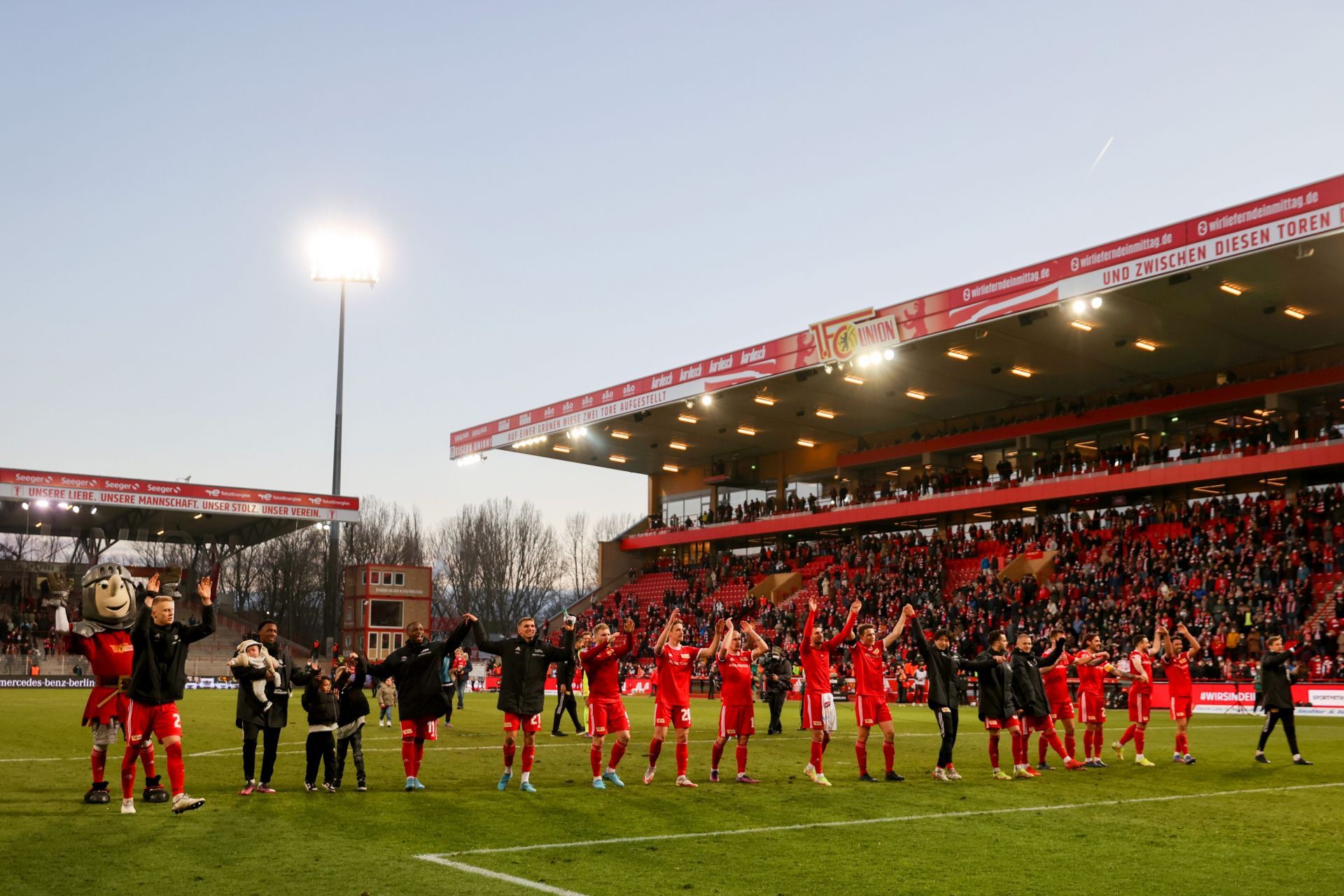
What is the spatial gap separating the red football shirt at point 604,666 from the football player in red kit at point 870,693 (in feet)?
10.0

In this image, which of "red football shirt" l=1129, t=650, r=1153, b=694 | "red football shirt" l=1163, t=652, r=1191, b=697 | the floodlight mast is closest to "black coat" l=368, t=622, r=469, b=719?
"red football shirt" l=1129, t=650, r=1153, b=694

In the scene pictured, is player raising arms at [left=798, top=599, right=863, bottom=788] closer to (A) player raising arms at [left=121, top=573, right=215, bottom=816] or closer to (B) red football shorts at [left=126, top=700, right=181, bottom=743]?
(A) player raising arms at [left=121, top=573, right=215, bottom=816]

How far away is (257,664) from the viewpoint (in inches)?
480

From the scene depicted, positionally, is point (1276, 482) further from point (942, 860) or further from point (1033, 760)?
point (942, 860)

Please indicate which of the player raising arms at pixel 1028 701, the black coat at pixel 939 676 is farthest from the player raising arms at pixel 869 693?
the player raising arms at pixel 1028 701

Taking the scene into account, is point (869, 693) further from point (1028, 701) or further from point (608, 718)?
point (608, 718)

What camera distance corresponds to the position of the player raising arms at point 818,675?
565 inches

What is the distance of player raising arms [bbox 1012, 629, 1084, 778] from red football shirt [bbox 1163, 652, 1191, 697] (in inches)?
106

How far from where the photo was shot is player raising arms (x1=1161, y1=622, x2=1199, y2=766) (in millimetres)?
17516

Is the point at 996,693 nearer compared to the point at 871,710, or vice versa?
the point at 871,710

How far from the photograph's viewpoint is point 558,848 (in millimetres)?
9562

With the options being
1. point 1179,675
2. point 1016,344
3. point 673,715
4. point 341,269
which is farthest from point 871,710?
point 341,269

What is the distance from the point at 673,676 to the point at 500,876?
6176 millimetres

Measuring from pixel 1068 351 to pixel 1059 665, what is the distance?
25382mm
